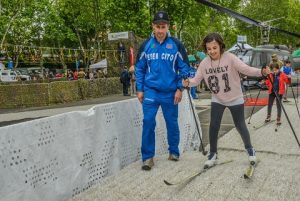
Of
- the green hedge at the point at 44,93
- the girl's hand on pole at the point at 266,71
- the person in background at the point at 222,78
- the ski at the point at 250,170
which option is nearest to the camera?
the ski at the point at 250,170

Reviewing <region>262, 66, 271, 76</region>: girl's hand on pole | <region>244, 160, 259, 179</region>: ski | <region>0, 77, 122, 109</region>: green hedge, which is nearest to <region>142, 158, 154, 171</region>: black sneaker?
<region>244, 160, 259, 179</region>: ski

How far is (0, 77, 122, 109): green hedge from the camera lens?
1905 cm

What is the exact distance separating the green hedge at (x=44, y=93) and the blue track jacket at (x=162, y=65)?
15.2 m

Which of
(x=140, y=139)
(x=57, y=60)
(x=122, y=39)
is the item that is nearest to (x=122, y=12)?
(x=122, y=39)

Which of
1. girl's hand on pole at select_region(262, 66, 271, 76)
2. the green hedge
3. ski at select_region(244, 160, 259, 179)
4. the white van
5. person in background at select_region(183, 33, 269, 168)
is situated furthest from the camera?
the white van

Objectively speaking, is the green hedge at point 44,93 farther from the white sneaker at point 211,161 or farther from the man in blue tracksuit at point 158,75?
the white sneaker at point 211,161

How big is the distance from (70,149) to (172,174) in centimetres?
127

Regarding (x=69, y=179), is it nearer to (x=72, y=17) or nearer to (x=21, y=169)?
(x=21, y=169)

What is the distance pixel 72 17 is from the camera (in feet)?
169

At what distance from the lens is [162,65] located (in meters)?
5.05

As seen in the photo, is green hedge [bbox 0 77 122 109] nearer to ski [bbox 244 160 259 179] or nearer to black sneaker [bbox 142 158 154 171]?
black sneaker [bbox 142 158 154 171]

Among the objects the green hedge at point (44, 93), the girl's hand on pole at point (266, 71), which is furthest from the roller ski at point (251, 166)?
the green hedge at point (44, 93)

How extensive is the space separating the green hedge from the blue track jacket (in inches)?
597

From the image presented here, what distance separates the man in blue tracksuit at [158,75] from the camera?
5.07 metres
